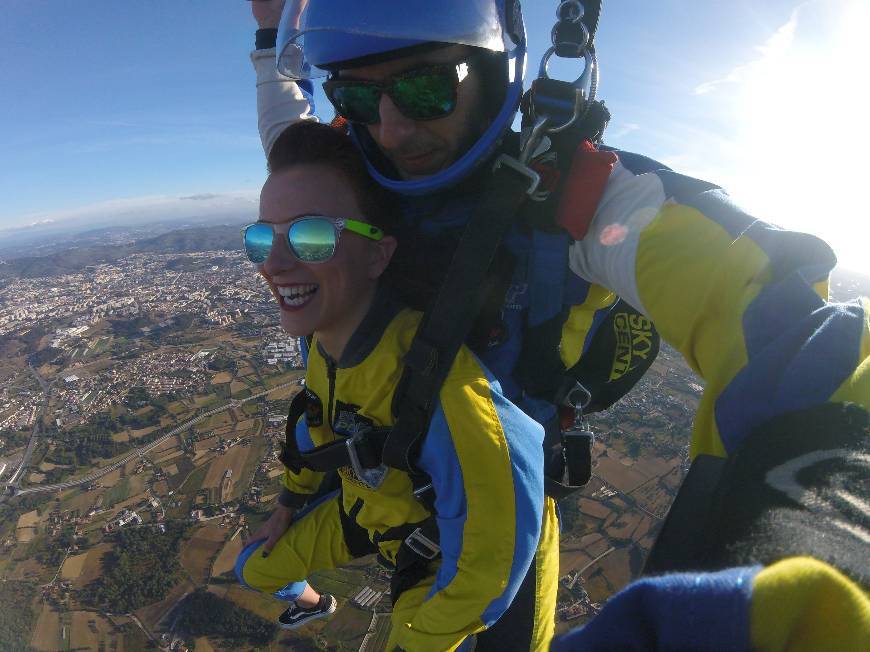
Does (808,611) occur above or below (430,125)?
below

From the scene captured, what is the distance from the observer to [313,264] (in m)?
1.38

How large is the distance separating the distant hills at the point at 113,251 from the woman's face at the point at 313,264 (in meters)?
70.4

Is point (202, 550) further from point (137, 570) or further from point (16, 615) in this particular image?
point (16, 615)

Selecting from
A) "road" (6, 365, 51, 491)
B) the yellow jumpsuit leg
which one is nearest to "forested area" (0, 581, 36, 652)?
"road" (6, 365, 51, 491)

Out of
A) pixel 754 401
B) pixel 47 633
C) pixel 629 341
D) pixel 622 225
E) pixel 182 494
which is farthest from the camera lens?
pixel 182 494

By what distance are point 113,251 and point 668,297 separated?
101 m

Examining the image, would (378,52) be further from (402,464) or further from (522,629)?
(522,629)

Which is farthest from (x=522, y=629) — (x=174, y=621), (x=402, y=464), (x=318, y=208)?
(x=174, y=621)

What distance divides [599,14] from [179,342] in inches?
1508

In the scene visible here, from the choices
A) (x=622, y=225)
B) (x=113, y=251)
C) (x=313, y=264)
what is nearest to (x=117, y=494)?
(x=313, y=264)

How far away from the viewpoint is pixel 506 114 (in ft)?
4.07

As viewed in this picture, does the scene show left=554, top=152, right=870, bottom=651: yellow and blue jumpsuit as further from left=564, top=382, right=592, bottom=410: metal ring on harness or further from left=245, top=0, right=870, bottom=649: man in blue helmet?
left=564, top=382, right=592, bottom=410: metal ring on harness

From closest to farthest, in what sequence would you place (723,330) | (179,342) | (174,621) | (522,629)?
(723,330)
(522,629)
(174,621)
(179,342)

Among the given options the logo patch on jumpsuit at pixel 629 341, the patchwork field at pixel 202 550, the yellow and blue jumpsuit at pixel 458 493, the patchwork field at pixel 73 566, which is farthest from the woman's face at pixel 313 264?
the patchwork field at pixel 73 566
